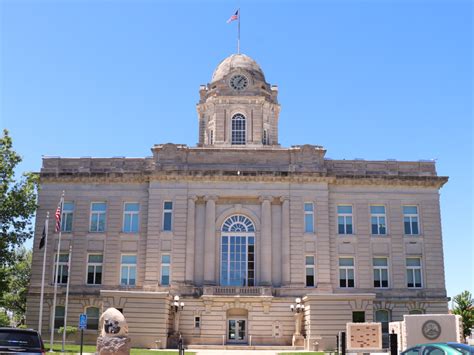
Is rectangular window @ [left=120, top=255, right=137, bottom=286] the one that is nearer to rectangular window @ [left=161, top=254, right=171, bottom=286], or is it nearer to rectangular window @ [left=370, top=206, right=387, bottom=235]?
rectangular window @ [left=161, top=254, right=171, bottom=286]

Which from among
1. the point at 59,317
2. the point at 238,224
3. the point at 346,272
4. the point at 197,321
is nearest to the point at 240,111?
the point at 238,224

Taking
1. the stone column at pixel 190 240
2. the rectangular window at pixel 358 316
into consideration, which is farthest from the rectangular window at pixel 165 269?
the rectangular window at pixel 358 316

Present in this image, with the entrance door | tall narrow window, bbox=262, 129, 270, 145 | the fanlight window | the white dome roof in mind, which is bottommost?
the entrance door

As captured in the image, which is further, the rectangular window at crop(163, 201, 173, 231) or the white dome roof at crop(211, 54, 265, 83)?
the white dome roof at crop(211, 54, 265, 83)

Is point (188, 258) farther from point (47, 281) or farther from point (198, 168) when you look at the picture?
point (47, 281)

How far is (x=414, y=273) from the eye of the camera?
47.8 metres

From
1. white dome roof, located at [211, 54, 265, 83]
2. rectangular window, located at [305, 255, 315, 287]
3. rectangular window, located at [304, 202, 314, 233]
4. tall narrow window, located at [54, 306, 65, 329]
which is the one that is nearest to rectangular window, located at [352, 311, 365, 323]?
rectangular window, located at [305, 255, 315, 287]

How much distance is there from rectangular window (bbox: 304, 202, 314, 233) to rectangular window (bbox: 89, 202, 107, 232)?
1636 centimetres

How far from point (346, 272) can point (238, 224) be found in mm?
9471

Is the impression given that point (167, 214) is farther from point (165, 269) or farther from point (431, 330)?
point (431, 330)

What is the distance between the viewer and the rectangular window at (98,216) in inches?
1901

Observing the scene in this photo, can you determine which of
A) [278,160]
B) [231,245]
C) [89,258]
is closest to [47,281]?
[89,258]

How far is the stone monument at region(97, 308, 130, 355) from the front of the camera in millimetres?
23562

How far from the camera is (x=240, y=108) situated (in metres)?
55.4
